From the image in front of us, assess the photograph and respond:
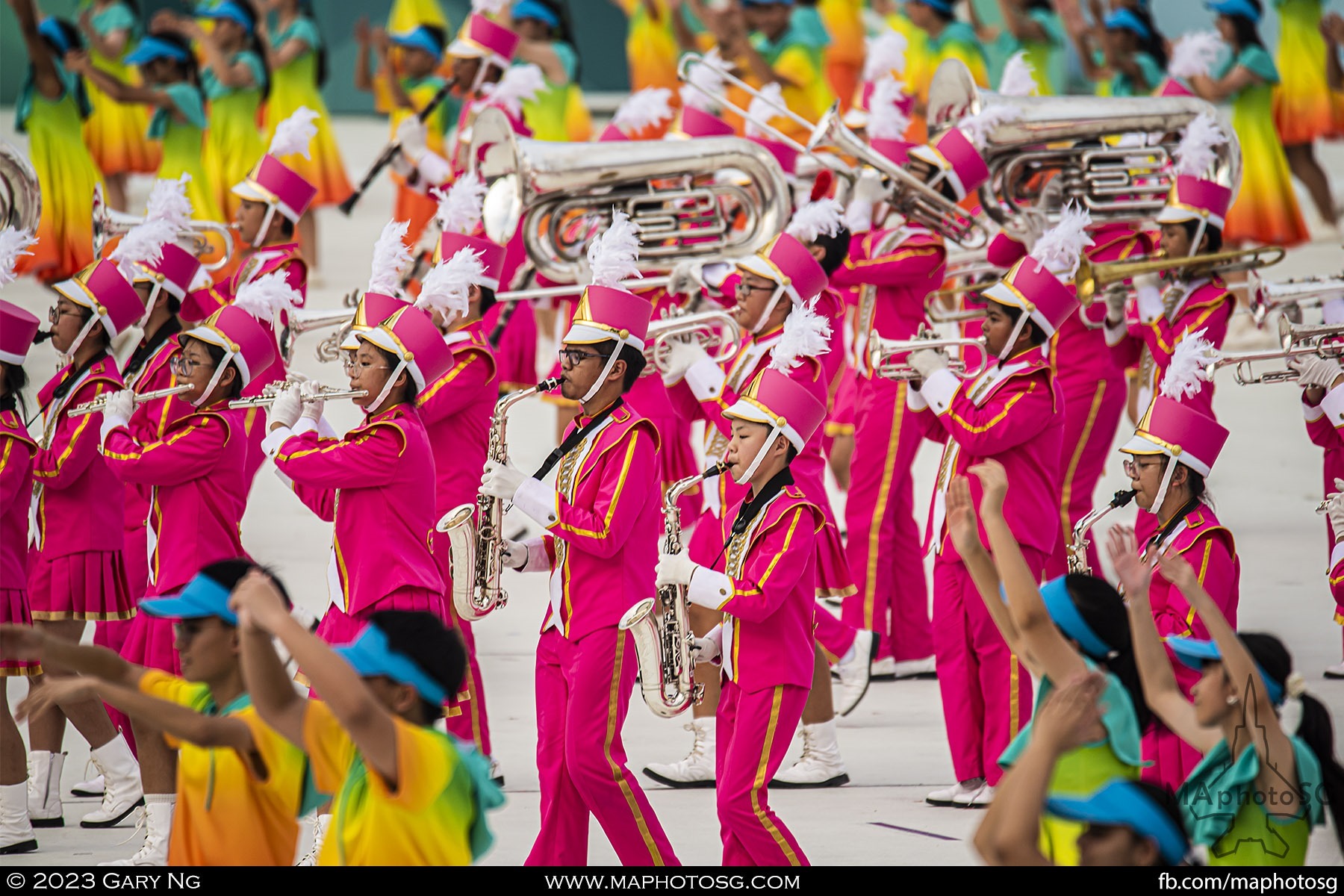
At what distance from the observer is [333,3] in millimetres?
22125

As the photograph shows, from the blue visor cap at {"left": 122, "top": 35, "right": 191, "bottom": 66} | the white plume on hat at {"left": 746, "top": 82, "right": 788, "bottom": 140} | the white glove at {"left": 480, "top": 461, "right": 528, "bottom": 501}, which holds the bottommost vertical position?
the white glove at {"left": 480, "top": 461, "right": 528, "bottom": 501}

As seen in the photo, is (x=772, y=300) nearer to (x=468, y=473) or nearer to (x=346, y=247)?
(x=468, y=473)

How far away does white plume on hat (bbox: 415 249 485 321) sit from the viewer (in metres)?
7.07

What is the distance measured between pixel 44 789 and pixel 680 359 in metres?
2.80

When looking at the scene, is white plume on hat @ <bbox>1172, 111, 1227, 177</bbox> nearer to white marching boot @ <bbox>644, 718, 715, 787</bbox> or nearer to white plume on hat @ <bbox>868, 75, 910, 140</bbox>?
white plume on hat @ <bbox>868, 75, 910, 140</bbox>

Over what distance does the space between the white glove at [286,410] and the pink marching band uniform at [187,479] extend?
285 millimetres

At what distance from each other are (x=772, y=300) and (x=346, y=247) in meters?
9.71

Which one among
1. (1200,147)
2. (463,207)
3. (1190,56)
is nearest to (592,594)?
(463,207)

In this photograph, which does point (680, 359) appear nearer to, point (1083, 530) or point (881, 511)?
point (881, 511)

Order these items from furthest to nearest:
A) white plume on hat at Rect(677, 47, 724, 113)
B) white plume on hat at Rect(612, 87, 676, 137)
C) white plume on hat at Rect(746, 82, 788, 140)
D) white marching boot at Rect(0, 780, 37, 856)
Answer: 1. white plume on hat at Rect(746, 82, 788, 140)
2. white plume on hat at Rect(612, 87, 676, 137)
3. white plume on hat at Rect(677, 47, 724, 113)
4. white marching boot at Rect(0, 780, 37, 856)

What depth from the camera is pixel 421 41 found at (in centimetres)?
1300

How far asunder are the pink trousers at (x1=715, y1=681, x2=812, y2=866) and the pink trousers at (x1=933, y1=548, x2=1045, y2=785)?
1.23 meters

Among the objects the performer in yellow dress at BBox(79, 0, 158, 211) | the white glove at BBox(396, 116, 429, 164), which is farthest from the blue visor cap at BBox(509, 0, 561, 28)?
the performer in yellow dress at BBox(79, 0, 158, 211)
